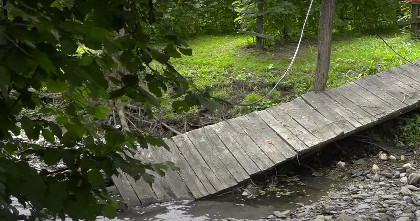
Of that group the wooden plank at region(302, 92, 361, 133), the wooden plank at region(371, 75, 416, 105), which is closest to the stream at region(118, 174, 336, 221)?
the wooden plank at region(302, 92, 361, 133)

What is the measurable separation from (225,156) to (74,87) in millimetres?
4457

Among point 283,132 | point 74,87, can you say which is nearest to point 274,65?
point 283,132

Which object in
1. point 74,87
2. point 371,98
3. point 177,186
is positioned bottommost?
point 177,186

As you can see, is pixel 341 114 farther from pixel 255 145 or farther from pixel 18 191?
pixel 18 191

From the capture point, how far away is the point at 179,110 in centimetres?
184

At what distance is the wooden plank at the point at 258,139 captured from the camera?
570 centimetres

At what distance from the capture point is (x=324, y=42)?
6.79 m

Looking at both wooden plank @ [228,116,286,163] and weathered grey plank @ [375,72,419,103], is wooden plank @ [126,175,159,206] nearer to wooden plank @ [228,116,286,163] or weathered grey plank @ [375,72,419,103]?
wooden plank @ [228,116,286,163]

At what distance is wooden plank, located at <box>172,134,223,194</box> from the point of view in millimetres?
5363

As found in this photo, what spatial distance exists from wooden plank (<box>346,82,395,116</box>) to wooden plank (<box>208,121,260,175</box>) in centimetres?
202

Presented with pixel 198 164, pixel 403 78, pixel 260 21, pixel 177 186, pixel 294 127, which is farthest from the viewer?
pixel 260 21

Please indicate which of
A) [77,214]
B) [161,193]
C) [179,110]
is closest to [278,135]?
[161,193]

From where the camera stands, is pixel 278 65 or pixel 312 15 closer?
pixel 278 65

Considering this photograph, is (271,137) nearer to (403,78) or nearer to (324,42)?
(324,42)
